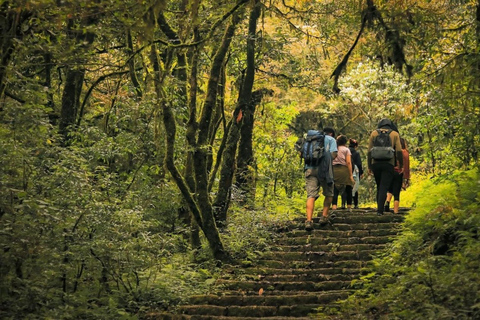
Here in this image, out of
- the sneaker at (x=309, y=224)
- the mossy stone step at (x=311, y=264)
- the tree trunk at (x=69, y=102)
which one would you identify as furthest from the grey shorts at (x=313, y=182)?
the tree trunk at (x=69, y=102)

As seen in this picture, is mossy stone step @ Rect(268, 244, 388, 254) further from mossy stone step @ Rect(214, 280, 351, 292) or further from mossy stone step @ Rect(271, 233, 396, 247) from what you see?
mossy stone step @ Rect(214, 280, 351, 292)

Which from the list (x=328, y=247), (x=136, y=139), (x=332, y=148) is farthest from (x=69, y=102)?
(x=328, y=247)

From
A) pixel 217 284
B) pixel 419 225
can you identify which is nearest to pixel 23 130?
pixel 217 284

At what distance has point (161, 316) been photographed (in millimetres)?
8820

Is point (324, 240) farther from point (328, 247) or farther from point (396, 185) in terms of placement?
point (396, 185)

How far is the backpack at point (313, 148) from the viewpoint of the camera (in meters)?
12.5

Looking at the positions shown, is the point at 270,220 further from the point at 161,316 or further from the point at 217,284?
the point at 161,316

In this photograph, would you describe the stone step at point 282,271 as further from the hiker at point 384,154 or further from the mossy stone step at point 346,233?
the hiker at point 384,154

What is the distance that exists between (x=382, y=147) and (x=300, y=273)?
3.61 metres

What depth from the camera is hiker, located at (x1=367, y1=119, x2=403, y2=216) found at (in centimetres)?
1298

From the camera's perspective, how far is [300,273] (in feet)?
35.5

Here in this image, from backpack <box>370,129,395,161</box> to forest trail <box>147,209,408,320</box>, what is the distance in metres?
1.41

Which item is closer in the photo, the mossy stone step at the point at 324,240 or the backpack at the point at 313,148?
the mossy stone step at the point at 324,240

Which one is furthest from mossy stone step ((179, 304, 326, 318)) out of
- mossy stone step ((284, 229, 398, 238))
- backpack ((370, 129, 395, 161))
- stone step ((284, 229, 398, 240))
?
backpack ((370, 129, 395, 161))
